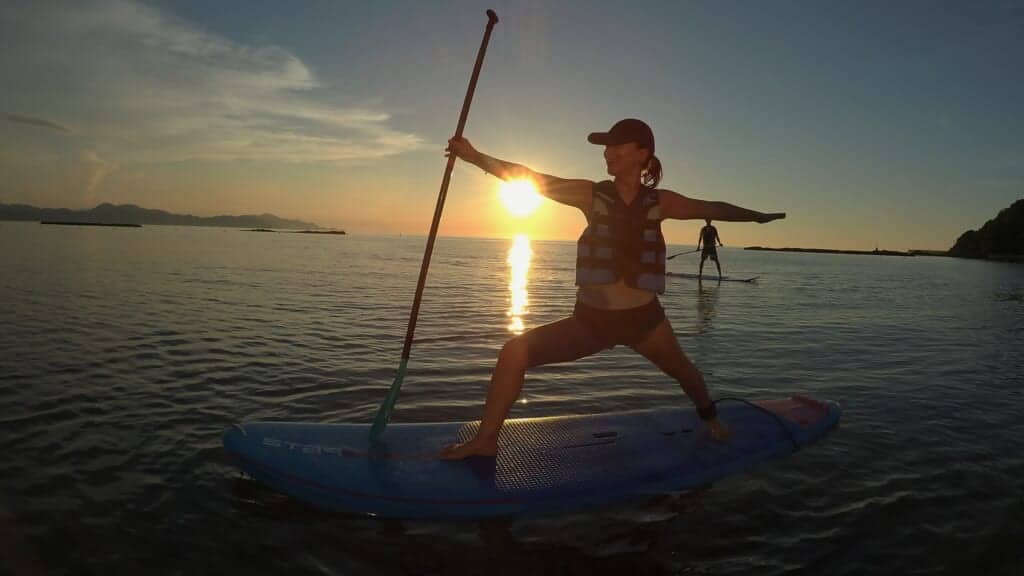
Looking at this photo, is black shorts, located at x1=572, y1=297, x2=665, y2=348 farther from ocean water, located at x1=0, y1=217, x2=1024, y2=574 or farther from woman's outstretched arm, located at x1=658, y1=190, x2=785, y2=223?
ocean water, located at x1=0, y1=217, x2=1024, y2=574

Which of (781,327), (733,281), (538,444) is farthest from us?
(733,281)

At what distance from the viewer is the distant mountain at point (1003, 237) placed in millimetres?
89438

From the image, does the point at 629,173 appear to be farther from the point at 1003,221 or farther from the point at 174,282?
the point at 1003,221

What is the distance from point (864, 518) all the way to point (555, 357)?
251 centimetres

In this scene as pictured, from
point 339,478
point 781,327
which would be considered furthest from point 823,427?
point 781,327

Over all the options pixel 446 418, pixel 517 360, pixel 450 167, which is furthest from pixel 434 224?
pixel 446 418

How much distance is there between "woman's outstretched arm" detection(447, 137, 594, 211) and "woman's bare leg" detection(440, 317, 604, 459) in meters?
0.89

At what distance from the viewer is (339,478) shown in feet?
13.1

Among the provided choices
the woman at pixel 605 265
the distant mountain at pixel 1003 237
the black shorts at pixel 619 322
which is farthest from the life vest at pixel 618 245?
the distant mountain at pixel 1003 237

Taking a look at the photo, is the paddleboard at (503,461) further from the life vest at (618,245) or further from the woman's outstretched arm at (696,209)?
the woman's outstretched arm at (696,209)

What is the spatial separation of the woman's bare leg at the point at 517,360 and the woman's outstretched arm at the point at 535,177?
2.93 ft

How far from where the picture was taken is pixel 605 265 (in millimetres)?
4184

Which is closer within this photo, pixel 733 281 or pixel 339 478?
pixel 339 478

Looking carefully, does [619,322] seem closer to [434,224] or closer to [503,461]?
[503,461]
